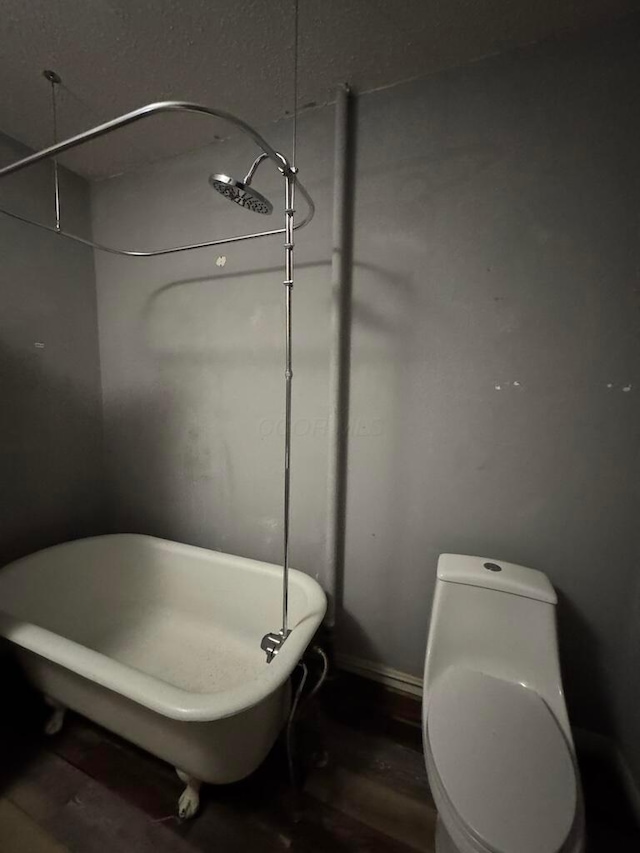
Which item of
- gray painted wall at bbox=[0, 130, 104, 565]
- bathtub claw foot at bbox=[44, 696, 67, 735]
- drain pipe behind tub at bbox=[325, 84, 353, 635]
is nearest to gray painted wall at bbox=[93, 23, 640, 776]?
drain pipe behind tub at bbox=[325, 84, 353, 635]

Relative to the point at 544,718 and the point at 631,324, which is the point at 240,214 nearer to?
the point at 631,324

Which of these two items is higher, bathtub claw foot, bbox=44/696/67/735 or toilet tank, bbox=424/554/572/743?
toilet tank, bbox=424/554/572/743

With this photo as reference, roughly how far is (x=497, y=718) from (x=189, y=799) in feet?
2.96

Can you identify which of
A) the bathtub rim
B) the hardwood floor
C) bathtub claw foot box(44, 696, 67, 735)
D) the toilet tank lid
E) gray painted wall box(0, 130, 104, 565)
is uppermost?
gray painted wall box(0, 130, 104, 565)

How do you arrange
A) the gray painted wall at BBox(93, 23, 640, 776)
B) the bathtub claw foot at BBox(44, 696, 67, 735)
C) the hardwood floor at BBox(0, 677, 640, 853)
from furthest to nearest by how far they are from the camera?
the bathtub claw foot at BBox(44, 696, 67, 735) → the gray painted wall at BBox(93, 23, 640, 776) → the hardwood floor at BBox(0, 677, 640, 853)

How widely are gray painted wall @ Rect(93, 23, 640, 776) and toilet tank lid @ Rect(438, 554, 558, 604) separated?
0.33 feet

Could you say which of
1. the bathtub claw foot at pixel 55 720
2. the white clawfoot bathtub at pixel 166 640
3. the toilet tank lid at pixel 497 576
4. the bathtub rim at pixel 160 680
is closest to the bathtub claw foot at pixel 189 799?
the white clawfoot bathtub at pixel 166 640

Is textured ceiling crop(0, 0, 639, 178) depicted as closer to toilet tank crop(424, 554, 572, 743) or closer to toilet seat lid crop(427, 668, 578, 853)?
toilet tank crop(424, 554, 572, 743)

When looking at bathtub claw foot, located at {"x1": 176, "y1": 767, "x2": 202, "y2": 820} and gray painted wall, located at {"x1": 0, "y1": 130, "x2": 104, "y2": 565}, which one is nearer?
bathtub claw foot, located at {"x1": 176, "y1": 767, "x2": 202, "y2": 820}

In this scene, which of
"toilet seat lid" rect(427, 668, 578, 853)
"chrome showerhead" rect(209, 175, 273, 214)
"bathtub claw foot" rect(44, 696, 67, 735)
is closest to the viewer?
"toilet seat lid" rect(427, 668, 578, 853)

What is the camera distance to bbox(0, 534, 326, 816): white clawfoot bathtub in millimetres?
845

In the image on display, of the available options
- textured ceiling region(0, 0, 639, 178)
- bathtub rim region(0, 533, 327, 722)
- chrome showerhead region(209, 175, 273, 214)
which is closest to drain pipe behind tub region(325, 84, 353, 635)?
textured ceiling region(0, 0, 639, 178)

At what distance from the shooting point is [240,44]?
39.6 inches

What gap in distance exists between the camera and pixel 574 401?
3.44 ft
